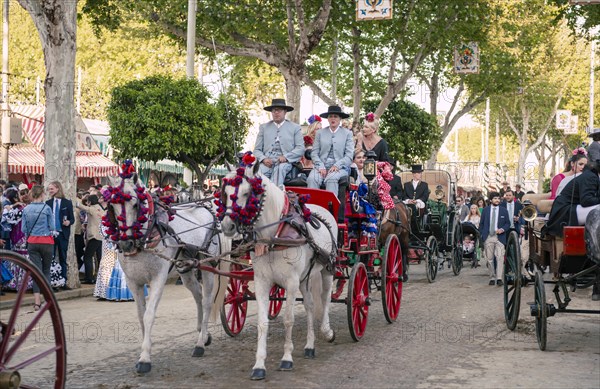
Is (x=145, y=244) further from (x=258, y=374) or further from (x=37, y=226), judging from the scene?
(x=37, y=226)

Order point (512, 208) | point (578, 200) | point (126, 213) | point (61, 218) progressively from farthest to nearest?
1. point (512, 208)
2. point (61, 218)
3. point (578, 200)
4. point (126, 213)

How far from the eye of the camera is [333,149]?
37.9ft

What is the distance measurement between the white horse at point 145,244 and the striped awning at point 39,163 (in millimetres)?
21125

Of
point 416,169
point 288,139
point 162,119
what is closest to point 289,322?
point 288,139

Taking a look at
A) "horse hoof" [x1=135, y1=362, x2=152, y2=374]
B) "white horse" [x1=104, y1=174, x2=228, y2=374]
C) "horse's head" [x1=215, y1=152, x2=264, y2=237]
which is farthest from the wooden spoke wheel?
"horse hoof" [x1=135, y1=362, x2=152, y2=374]

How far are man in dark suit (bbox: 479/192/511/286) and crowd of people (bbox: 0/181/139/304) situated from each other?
7755mm

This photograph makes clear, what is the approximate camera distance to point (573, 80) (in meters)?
59.3

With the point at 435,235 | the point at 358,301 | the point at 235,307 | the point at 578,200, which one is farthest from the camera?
the point at 435,235

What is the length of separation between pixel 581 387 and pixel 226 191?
370 cm

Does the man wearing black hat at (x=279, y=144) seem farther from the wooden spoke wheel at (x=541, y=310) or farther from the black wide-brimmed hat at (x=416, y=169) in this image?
the black wide-brimmed hat at (x=416, y=169)

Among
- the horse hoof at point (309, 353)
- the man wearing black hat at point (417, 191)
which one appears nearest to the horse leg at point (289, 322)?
the horse hoof at point (309, 353)

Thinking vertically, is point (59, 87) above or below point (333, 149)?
above

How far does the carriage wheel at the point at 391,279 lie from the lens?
38.8 feet

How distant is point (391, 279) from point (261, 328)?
3.97 m
